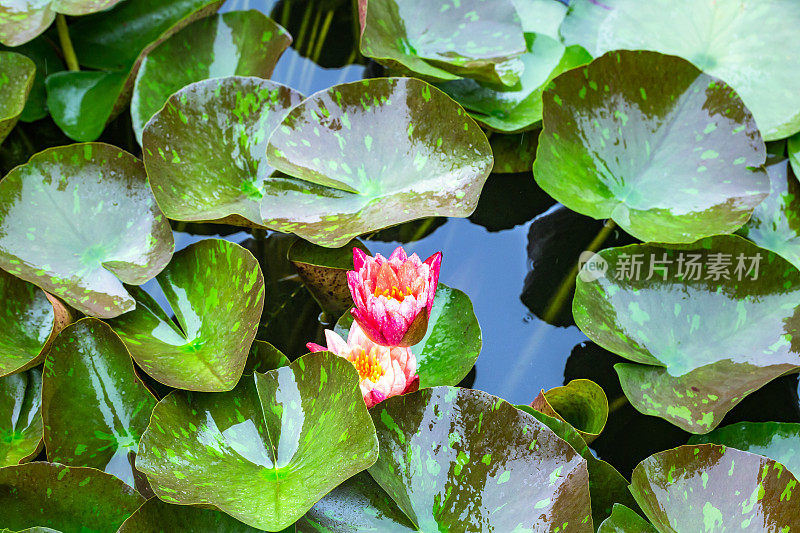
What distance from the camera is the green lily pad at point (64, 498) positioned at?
2.34ft

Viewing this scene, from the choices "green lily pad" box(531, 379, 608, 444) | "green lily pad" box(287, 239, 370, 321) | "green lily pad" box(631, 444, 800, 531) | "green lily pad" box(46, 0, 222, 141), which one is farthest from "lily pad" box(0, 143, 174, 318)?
"green lily pad" box(631, 444, 800, 531)

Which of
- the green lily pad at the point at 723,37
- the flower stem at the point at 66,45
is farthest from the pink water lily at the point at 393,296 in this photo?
the flower stem at the point at 66,45

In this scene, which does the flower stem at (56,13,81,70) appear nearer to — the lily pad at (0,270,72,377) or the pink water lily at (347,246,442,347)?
the lily pad at (0,270,72,377)

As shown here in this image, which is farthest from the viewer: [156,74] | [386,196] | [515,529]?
[156,74]

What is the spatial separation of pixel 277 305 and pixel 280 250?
0.10m

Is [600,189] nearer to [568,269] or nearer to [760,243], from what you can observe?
[568,269]

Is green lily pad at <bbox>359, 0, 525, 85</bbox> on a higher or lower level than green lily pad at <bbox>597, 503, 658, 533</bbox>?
higher

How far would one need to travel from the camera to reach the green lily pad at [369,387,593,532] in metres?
0.68

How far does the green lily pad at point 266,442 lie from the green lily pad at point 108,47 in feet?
2.31

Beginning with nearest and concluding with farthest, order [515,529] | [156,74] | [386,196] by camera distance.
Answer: [515,529] < [386,196] < [156,74]

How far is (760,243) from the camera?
1.03 m

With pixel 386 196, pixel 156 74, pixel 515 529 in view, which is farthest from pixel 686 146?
pixel 156 74

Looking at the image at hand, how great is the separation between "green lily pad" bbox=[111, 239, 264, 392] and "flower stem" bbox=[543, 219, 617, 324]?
1.44 feet

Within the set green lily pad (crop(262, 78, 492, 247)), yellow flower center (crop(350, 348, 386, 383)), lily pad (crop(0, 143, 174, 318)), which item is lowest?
yellow flower center (crop(350, 348, 386, 383))
